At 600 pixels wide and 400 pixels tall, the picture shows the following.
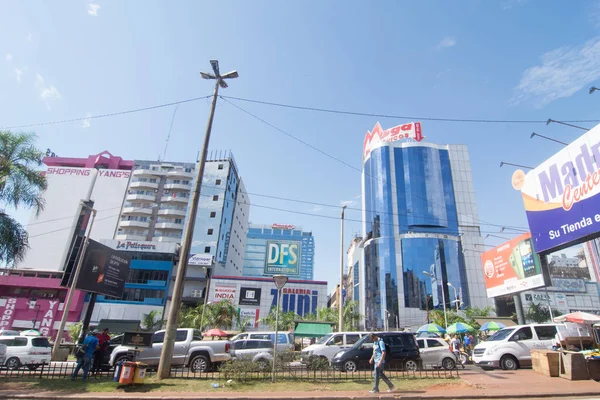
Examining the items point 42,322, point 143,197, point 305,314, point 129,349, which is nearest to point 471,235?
point 305,314

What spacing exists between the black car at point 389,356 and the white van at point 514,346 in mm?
3235

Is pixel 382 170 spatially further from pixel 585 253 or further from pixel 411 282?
pixel 585 253

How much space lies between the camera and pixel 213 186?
71250 mm

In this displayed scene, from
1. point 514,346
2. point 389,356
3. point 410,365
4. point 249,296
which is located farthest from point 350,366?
point 249,296

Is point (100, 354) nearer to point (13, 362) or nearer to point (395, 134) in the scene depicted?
point (13, 362)

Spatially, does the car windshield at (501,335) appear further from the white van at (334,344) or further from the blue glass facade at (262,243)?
the blue glass facade at (262,243)

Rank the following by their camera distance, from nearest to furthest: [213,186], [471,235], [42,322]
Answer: [42,322] < [471,235] < [213,186]

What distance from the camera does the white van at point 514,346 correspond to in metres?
14.5

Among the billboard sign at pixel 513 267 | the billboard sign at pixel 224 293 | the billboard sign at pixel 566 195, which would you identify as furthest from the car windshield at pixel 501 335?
the billboard sign at pixel 224 293

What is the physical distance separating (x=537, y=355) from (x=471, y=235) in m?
55.9

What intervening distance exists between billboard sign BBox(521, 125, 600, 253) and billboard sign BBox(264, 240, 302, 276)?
140ft

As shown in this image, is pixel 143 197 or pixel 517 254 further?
pixel 143 197

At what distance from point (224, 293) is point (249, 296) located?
13.7ft

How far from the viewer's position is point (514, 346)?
14.7m
